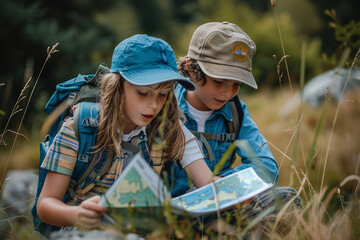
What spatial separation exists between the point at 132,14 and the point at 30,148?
1738cm

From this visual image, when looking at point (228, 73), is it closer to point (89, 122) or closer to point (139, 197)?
point (89, 122)

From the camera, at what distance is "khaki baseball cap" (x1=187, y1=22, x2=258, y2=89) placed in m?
2.65

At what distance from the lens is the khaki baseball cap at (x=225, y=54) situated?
2646 millimetres

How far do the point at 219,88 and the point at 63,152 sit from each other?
1174 millimetres

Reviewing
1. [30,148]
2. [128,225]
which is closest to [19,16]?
[30,148]

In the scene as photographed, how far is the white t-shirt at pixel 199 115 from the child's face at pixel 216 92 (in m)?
0.07

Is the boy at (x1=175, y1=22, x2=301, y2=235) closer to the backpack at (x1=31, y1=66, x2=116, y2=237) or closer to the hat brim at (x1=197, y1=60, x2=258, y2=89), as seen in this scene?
the hat brim at (x1=197, y1=60, x2=258, y2=89)

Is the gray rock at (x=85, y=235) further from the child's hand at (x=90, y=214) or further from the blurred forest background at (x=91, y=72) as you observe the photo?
the blurred forest background at (x=91, y=72)

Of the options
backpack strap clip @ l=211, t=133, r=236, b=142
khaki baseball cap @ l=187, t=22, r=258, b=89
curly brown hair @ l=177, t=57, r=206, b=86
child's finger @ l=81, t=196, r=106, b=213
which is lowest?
backpack strap clip @ l=211, t=133, r=236, b=142

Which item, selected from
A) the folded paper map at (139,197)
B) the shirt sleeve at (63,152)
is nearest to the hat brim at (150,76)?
the shirt sleeve at (63,152)

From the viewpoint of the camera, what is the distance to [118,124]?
2115 mm

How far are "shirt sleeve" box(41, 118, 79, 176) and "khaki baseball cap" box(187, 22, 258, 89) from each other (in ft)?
3.45

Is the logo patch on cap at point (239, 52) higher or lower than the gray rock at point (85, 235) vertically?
higher

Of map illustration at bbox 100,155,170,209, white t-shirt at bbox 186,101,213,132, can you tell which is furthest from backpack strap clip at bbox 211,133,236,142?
map illustration at bbox 100,155,170,209
